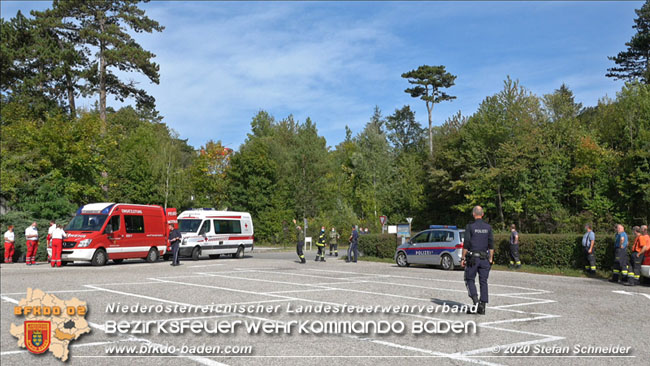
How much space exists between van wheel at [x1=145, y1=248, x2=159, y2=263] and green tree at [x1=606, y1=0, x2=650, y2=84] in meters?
44.4

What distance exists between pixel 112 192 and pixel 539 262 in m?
41.7

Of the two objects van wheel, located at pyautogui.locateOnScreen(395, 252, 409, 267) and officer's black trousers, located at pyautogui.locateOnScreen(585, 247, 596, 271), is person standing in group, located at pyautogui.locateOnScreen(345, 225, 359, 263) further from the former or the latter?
officer's black trousers, located at pyautogui.locateOnScreen(585, 247, 596, 271)

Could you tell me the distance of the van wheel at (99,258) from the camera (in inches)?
893

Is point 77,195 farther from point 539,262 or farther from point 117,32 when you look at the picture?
point 539,262

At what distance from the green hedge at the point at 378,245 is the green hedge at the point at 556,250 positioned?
573 cm

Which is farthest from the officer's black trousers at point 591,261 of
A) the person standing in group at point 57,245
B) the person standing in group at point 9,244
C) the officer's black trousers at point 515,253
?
the person standing in group at point 9,244

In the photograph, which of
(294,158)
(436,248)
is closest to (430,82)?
(294,158)

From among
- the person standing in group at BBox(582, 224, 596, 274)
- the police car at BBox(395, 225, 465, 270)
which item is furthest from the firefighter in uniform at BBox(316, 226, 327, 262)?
the person standing in group at BBox(582, 224, 596, 274)

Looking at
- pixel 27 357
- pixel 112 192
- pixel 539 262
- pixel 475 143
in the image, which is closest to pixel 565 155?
pixel 475 143

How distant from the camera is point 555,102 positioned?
52594 mm

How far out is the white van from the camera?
26.9 m

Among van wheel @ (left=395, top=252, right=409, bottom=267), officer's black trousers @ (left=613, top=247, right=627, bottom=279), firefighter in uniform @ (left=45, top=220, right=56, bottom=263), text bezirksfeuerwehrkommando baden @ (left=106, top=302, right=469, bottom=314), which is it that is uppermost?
firefighter in uniform @ (left=45, top=220, right=56, bottom=263)

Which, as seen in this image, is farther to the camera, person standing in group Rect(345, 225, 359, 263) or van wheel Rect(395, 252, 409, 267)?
person standing in group Rect(345, 225, 359, 263)

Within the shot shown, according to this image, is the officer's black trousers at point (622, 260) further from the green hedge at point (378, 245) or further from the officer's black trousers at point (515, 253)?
the green hedge at point (378, 245)
